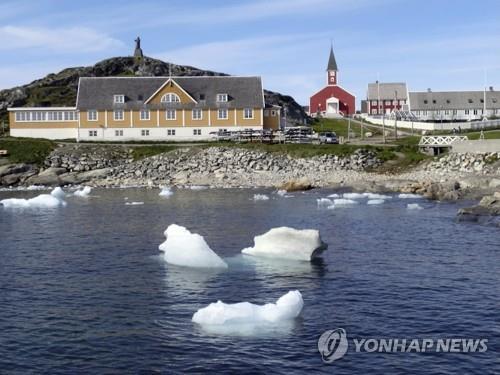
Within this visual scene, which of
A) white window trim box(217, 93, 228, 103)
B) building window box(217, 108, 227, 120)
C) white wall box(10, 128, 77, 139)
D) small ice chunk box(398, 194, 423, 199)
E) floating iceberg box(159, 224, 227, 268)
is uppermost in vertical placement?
white window trim box(217, 93, 228, 103)

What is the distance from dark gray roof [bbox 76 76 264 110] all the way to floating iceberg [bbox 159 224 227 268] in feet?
191

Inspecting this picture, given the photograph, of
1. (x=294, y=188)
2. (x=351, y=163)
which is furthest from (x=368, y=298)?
(x=351, y=163)

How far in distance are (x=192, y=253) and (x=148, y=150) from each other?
49.7 metres

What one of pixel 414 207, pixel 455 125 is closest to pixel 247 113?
pixel 455 125

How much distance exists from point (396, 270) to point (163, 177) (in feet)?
145

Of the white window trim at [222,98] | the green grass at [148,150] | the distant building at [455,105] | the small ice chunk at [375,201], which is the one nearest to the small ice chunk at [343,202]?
the small ice chunk at [375,201]

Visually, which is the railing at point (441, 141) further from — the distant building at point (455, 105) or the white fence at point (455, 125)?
the distant building at point (455, 105)

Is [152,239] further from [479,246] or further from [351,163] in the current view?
[351,163]

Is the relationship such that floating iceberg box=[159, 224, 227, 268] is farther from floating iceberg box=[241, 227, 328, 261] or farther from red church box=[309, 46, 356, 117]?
red church box=[309, 46, 356, 117]

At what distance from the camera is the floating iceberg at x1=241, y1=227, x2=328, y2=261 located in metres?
26.8

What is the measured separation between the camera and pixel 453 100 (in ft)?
424

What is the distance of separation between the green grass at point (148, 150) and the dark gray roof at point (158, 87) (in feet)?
33.1

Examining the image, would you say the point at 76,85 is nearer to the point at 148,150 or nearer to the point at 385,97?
the point at 148,150

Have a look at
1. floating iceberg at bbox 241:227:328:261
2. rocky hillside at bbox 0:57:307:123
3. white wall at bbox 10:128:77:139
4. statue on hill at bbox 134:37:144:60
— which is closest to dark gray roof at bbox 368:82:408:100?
rocky hillside at bbox 0:57:307:123
